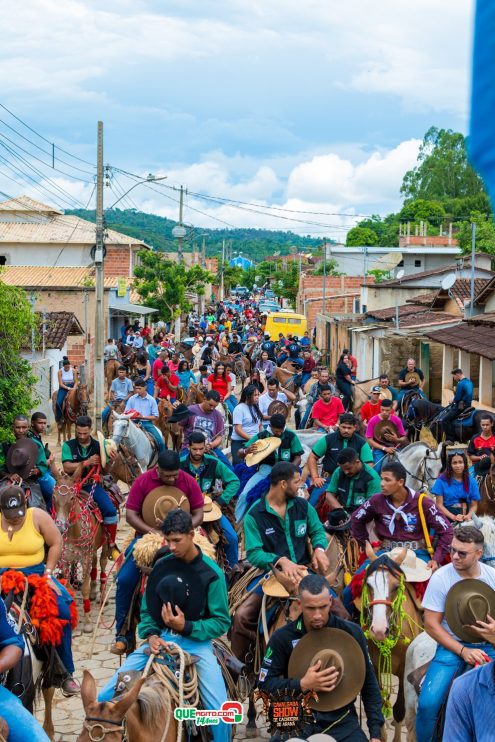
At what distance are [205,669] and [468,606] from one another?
172 centimetres

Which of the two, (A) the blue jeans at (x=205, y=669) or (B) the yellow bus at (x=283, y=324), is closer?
(A) the blue jeans at (x=205, y=669)

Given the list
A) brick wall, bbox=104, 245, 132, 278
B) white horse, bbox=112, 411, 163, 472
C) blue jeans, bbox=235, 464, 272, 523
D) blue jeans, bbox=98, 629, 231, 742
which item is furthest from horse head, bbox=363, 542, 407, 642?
brick wall, bbox=104, 245, 132, 278

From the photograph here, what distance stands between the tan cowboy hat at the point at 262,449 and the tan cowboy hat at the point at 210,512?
4.85ft

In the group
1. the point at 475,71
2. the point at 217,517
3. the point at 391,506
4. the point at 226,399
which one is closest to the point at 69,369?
the point at 226,399

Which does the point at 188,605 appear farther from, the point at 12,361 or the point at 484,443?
the point at 12,361

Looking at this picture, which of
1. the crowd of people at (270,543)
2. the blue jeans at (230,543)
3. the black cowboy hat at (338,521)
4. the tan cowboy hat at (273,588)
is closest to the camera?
the crowd of people at (270,543)

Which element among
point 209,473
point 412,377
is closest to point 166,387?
point 412,377

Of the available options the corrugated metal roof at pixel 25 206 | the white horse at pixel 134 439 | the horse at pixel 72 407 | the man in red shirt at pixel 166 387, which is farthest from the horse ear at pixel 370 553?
the corrugated metal roof at pixel 25 206

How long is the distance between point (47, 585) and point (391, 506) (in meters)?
2.97

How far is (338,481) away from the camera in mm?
10023

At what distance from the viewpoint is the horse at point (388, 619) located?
7128 millimetres

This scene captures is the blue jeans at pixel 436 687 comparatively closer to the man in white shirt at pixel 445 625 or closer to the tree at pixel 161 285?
the man in white shirt at pixel 445 625

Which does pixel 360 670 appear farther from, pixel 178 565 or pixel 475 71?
pixel 475 71

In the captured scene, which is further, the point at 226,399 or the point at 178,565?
the point at 226,399
